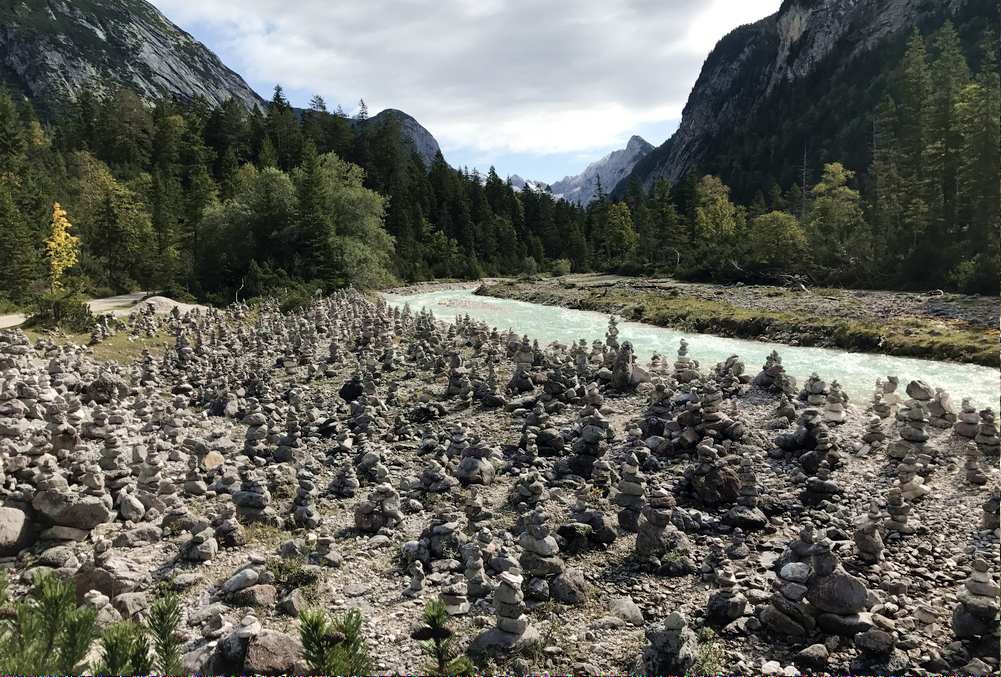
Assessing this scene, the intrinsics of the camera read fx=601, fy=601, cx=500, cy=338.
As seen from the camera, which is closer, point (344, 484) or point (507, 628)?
point (507, 628)

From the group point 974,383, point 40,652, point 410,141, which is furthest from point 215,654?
point 410,141

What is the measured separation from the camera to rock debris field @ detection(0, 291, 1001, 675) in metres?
7.75

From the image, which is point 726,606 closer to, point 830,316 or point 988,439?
point 988,439

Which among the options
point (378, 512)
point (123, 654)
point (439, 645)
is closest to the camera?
point (123, 654)

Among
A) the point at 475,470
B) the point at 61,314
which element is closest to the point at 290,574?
the point at 475,470

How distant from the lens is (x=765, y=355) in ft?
97.7

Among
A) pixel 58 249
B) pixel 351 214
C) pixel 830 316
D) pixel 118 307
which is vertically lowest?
pixel 830 316

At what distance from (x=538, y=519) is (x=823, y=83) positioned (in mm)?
183648

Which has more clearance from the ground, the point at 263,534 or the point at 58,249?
the point at 58,249

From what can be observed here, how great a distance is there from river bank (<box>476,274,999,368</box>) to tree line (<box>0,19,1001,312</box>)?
8089mm

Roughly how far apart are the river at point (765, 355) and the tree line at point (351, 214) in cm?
1876

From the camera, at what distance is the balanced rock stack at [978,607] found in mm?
7422

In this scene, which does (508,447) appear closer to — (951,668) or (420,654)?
(420,654)

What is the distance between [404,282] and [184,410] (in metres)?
A: 66.8
